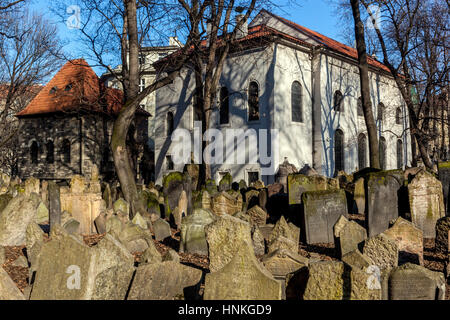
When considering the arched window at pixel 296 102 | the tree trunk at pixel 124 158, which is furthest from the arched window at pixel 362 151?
the tree trunk at pixel 124 158

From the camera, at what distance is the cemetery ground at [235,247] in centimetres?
334

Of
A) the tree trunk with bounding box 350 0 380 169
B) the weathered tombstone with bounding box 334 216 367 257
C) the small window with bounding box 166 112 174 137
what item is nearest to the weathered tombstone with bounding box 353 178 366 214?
the tree trunk with bounding box 350 0 380 169

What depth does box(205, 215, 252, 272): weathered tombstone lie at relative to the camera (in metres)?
4.74

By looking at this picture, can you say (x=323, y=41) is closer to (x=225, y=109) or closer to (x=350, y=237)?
(x=225, y=109)


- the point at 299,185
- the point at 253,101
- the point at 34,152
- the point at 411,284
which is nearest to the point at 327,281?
the point at 411,284

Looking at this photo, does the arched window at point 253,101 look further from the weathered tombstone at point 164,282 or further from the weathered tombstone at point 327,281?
the weathered tombstone at point 327,281

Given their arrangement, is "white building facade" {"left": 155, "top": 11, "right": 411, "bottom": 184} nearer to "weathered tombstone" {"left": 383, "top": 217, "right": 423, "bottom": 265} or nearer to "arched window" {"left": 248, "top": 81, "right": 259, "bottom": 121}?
"arched window" {"left": 248, "top": 81, "right": 259, "bottom": 121}

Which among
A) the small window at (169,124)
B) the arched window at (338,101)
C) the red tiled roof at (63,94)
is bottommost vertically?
the small window at (169,124)

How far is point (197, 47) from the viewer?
42.7 ft

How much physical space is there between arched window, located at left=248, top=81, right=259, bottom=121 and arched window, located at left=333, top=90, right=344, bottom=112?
5.78 m

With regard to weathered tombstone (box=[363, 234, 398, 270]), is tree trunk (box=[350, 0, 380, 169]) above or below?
above

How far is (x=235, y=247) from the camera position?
186 inches

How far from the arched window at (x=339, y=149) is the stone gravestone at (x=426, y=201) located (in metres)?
19.2
